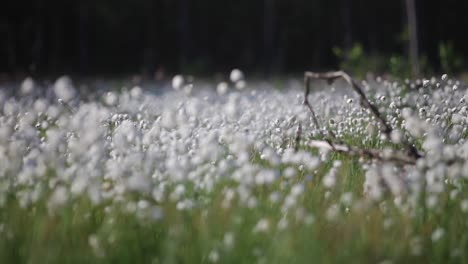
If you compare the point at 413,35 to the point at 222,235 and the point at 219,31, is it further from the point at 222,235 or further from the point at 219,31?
the point at 219,31

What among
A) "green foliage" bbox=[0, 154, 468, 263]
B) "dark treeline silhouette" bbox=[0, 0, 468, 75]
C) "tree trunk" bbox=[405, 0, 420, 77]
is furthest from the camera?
"dark treeline silhouette" bbox=[0, 0, 468, 75]

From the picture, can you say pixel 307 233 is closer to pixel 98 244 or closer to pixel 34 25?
pixel 98 244

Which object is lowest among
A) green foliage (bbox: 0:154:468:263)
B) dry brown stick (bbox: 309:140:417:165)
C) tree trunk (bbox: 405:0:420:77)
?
green foliage (bbox: 0:154:468:263)

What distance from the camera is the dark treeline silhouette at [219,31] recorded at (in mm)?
30825

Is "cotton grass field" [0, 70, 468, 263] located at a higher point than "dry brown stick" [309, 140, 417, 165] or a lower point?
lower

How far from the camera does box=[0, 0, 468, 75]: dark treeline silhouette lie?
101 feet

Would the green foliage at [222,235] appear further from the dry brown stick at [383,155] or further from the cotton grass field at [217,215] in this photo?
the dry brown stick at [383,155]

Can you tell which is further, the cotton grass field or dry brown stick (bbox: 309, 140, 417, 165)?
dry brown stick (bbox: 309, 140, 417, 165)

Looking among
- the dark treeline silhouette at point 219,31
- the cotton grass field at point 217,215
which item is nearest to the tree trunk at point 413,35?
the cotton grass field at point 217,215

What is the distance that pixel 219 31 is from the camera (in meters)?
41.3

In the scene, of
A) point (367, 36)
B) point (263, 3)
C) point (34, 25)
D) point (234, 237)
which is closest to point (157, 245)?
point (234, 237)

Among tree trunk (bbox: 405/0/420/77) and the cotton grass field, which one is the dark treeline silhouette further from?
the cotton grass field

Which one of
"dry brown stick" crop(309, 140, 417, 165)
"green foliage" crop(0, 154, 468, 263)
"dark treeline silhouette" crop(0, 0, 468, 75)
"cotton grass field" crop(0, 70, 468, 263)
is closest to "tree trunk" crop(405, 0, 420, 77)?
"dry brown stick" crop(309, 140, 417, 165)

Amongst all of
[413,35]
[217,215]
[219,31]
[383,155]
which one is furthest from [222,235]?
[219,31]
